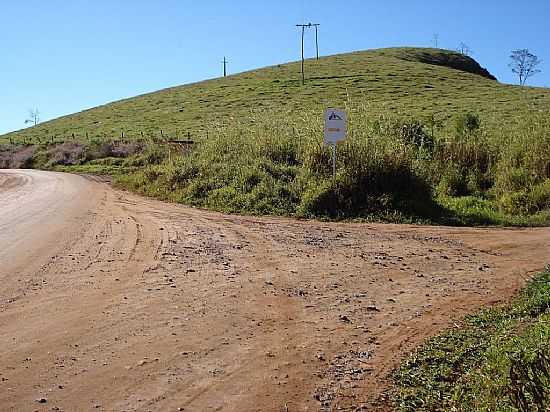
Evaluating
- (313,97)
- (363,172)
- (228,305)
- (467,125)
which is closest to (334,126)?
(363,172)

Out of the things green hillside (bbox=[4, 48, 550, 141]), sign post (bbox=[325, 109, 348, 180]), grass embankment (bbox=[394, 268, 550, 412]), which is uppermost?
green hillside (bbox=[4, 48, 550, 141])

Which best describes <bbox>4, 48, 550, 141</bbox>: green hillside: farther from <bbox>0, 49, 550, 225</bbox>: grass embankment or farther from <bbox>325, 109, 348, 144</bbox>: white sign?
<bbox>325, 109, 348, 144</bbox>: white sign

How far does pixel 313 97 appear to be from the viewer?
49781 millimetres

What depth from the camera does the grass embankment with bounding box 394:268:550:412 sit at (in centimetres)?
425

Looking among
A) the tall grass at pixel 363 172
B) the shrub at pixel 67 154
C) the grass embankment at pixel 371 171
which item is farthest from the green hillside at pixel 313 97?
the tall grass at pixel 363 172

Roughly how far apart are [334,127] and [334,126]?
0.08ft

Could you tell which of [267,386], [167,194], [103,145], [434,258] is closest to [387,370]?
[267,386]

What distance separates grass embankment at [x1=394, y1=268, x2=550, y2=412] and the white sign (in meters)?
9.31

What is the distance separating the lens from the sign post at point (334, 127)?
15875mm

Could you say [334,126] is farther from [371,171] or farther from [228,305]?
[228,305]

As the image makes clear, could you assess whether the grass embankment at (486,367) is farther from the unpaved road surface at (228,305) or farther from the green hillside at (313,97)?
the green hillside at (313,97)

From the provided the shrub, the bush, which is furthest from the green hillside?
the bush

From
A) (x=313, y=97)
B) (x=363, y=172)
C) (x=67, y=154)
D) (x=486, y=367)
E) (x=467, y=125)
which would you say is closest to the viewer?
(x=486, y=367)

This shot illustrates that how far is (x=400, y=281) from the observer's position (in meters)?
8.69
